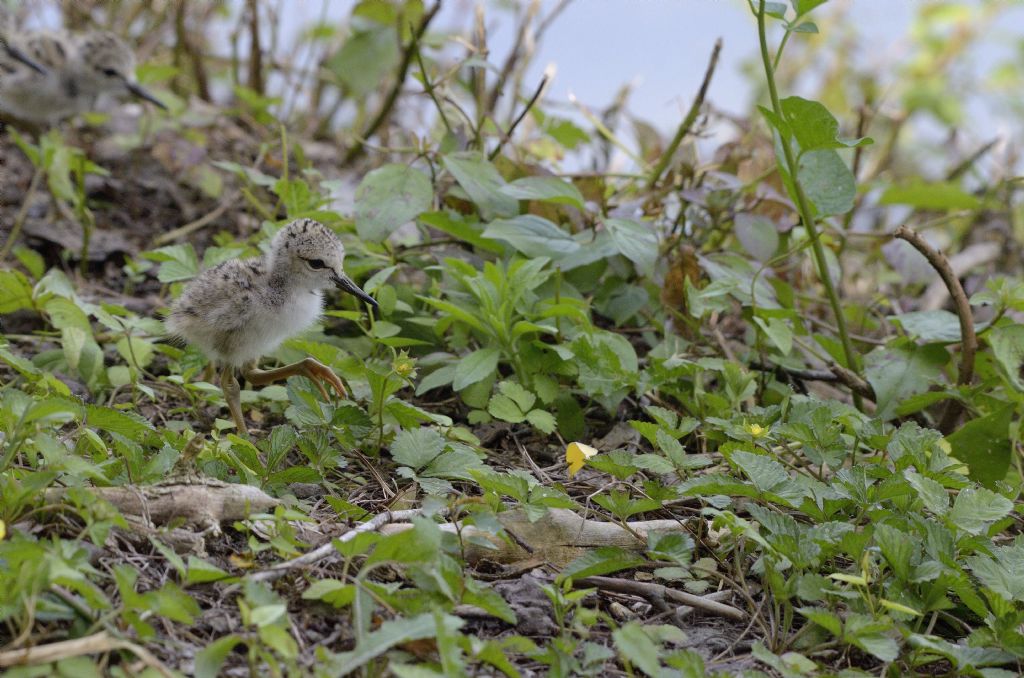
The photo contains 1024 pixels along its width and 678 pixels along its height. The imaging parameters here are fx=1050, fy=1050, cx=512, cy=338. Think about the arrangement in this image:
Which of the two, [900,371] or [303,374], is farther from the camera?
[900,371]

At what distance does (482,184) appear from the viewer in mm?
3982

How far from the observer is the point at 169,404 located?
3.60 metres

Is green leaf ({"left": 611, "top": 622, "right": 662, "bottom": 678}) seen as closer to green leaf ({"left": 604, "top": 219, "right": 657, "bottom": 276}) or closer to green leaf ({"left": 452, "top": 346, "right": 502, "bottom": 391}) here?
green leaf ({"left": 452, "top": 346, "right": 502, "bottom": 391})

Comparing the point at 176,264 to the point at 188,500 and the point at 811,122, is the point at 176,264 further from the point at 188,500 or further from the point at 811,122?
the point at 811,122

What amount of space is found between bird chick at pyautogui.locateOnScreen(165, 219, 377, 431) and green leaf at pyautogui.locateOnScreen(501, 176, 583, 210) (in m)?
0.69

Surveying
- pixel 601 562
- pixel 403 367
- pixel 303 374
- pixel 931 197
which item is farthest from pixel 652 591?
pixel 931 197

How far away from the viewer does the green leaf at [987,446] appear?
131 inches

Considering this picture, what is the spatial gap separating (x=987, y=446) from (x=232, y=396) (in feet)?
7.90

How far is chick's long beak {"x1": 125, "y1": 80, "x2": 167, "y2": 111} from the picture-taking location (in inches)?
216

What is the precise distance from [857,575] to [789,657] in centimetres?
35

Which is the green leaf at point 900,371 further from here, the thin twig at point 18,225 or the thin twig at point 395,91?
the thin twig at point 18,225

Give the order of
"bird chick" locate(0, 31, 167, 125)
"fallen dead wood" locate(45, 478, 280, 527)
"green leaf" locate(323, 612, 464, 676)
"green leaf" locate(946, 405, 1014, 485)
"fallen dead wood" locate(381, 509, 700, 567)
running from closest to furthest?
"green leaf" locate(323, 612, 464, 676) < "fallen dead wood" locate(45, 478, 280, 527) < "fallen dead wood" locate(381, 509, 700, 567) < "green leaf" locate(946, 405, 1014, 485) < "bird chick" locate(0, 31, 167, 125)

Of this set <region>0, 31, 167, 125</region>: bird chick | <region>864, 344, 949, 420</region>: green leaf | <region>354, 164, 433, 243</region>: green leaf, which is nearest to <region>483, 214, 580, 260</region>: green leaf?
<region>354, 164, 433, 243</region>: green leaf

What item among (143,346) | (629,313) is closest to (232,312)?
(143,346)
